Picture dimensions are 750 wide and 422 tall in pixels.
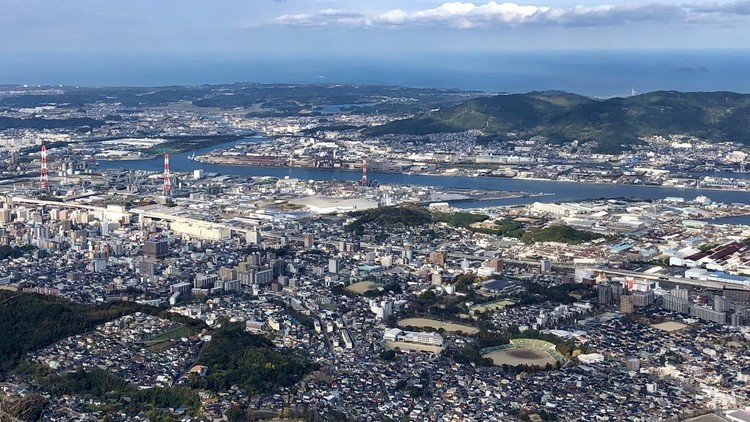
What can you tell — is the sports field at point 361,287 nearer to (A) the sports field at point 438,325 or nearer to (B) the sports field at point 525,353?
(A) the sports field at point 438,325

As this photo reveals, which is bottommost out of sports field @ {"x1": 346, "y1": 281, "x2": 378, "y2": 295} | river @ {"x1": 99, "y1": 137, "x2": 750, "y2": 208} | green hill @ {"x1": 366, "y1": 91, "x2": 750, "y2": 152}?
sports field @ {"x1": 346, "y1": 281, "x2": 378, "y2": 295}

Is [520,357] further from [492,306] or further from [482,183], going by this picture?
[482,183]

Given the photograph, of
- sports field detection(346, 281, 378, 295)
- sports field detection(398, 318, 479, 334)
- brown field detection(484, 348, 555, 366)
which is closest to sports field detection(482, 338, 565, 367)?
brown field detection(484, 348, 555, 366)

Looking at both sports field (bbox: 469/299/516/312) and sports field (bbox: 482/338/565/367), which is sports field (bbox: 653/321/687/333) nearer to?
sports field (bbox: 482/338/565/367)

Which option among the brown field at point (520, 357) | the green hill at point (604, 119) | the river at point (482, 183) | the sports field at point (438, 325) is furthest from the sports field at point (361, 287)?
the green hill at point (604, 119)

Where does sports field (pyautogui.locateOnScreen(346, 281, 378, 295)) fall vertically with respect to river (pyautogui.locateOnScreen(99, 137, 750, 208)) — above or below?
below

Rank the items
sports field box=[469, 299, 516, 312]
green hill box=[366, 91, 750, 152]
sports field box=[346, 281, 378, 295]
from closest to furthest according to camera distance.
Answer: sports field box=[469, 299, 516, 312] → sports field box=[346, 281, 378, 295] → green hill box=[366, 91, 750, 152]

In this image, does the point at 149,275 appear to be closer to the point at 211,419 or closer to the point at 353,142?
the point at 211,419
